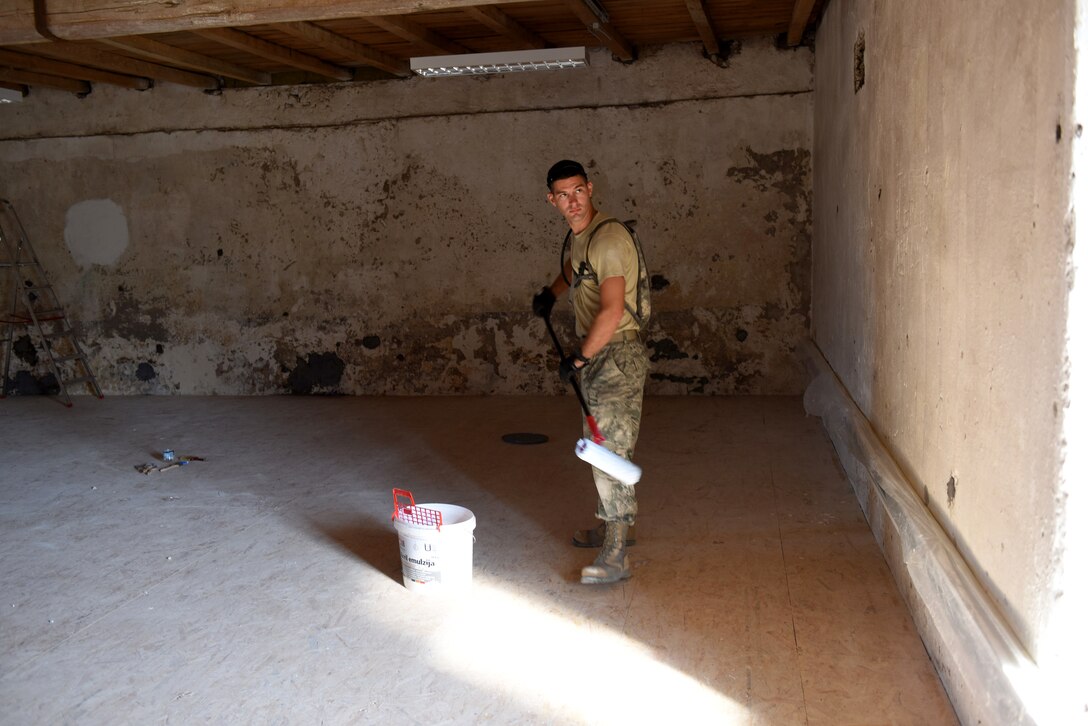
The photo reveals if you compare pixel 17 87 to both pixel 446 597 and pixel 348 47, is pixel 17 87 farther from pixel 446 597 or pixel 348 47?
pixel 446 597

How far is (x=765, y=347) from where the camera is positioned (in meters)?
7.23

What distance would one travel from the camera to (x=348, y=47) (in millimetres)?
6434

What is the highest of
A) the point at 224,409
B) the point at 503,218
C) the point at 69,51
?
the point at 69,51

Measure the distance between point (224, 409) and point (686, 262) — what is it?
3.95 m

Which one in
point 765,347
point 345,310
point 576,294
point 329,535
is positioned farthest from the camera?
point 345,310

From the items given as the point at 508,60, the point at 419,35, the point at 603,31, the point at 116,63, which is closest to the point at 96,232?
the point at 116,63

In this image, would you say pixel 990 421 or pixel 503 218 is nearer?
pixel 990 421

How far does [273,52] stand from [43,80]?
7.77ft

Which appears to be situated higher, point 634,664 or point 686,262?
point 686,262

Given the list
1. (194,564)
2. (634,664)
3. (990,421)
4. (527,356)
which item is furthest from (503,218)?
(990,421)

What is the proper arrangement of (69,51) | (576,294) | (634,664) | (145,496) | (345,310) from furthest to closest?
1. (345,310)
2. (69,51)
3. (145,496)
4. (576,294)
5. (634,664)

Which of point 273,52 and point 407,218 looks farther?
point 407,218

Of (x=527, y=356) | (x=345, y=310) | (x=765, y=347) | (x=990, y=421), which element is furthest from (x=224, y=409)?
(x=990, y=421)

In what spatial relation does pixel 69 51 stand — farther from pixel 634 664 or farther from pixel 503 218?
pixel 634 664
